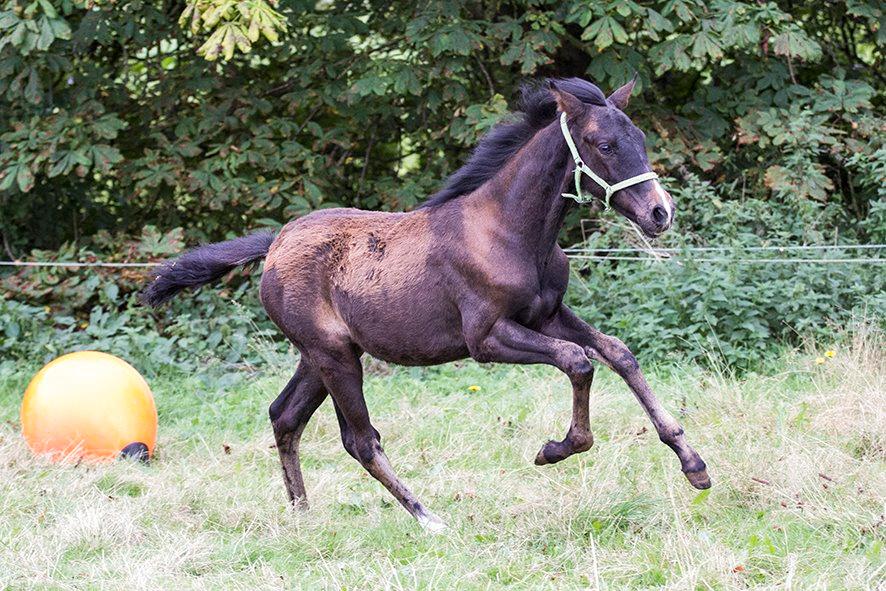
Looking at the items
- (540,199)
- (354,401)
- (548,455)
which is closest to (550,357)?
(548,455)

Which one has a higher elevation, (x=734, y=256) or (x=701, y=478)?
(x=701, y=478)

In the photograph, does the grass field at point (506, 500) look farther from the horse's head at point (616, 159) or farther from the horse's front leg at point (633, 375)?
the horse's head at point (616, 159)

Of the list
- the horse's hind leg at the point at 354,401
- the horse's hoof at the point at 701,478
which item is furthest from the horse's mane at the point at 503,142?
the horse's hoof at the point at 701,478

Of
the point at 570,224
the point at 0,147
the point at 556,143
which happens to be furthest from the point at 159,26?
the point at 556,143

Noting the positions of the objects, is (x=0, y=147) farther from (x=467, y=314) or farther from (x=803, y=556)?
(x=803, y=556)

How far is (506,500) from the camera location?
5.36 metres

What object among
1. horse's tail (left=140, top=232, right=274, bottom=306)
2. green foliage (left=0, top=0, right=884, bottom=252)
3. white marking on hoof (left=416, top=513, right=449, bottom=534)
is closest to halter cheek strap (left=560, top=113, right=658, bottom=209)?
white marking on hoof (left=416, top=513, right=449, bottom=534)

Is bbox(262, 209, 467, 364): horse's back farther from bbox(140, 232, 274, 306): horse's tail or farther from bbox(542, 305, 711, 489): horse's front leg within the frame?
bbox(542, 305, 711, 489): horse's front leg

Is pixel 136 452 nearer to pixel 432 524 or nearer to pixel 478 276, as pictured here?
pixel 432 524

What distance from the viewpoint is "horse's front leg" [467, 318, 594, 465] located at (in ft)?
15.0

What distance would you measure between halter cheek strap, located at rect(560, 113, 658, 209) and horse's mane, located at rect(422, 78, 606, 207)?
0.73 feet

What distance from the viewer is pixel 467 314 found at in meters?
4.92

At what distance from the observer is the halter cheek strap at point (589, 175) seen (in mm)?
4559

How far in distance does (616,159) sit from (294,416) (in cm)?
220
